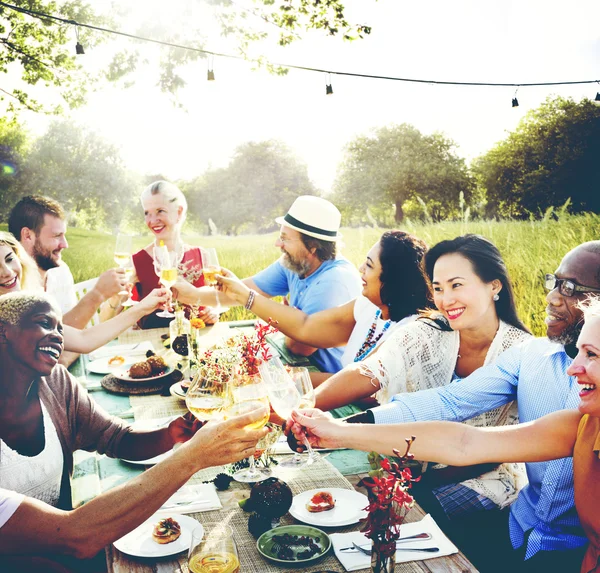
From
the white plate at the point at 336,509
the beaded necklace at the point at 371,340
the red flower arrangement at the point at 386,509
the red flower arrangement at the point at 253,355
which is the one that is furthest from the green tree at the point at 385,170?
the red flower arrangement at the point at 386,509

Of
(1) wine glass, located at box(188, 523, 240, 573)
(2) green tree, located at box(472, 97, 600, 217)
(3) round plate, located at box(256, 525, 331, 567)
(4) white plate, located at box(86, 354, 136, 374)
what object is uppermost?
(2) green tree, located at box(472, 97, 600, 217)

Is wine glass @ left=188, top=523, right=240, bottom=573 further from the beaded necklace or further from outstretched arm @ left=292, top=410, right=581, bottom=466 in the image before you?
the beaded necklace

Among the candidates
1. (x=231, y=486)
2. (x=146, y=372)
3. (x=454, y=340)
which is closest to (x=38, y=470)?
(x=231, y=486)

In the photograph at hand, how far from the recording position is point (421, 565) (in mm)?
1371

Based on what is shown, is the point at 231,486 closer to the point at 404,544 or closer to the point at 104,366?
the point at 404,544

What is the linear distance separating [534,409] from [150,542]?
138 cm

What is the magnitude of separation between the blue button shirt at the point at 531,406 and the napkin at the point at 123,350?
6.25 ft

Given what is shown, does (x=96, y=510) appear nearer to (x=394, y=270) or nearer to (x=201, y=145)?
(x=394, y=270)

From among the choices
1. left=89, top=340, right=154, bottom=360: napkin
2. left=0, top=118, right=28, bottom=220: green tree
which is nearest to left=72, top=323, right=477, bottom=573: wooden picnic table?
left=89, top=340, right=154, bottom=360: napkin

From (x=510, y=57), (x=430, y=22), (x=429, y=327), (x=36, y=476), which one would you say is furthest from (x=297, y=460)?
(x=430, y=22)

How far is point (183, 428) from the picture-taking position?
199 centimetres

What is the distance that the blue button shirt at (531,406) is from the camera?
74.3 inches

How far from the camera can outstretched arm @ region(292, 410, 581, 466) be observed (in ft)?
5.66

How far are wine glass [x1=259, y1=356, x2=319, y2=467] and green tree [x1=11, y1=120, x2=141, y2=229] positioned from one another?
1390 cm
